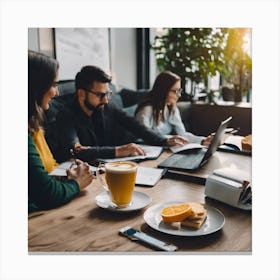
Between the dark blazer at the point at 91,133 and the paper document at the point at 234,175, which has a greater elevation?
the dark blazer at the point at 91,133

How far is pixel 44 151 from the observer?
1287 millimetres

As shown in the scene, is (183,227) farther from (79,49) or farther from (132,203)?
(79,49)

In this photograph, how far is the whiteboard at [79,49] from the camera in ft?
4.25

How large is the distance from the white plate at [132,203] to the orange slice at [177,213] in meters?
0.07

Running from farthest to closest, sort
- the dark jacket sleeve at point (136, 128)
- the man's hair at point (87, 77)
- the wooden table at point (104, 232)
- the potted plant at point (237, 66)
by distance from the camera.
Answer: the dark jacket sleeve at point (136, 128) → the potted plant at point (237, 66) → the man's hair at point (87, 77) → the wooden table at point (104, 232)

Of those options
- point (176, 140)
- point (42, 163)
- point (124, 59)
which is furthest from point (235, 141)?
point (42, 163)

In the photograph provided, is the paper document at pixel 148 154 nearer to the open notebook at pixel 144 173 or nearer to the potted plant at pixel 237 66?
the open notebook at pixel 144 173

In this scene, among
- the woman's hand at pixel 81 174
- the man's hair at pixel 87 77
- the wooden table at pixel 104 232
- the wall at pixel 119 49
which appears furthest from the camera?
the man's hair at pixel 87 77

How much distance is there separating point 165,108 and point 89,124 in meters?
0.36

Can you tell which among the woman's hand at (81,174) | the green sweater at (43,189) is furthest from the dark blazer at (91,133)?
the green sweater at (43,189)

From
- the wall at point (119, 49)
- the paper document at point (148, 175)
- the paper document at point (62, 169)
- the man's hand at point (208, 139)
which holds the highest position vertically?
the wall at point (119, 49)
